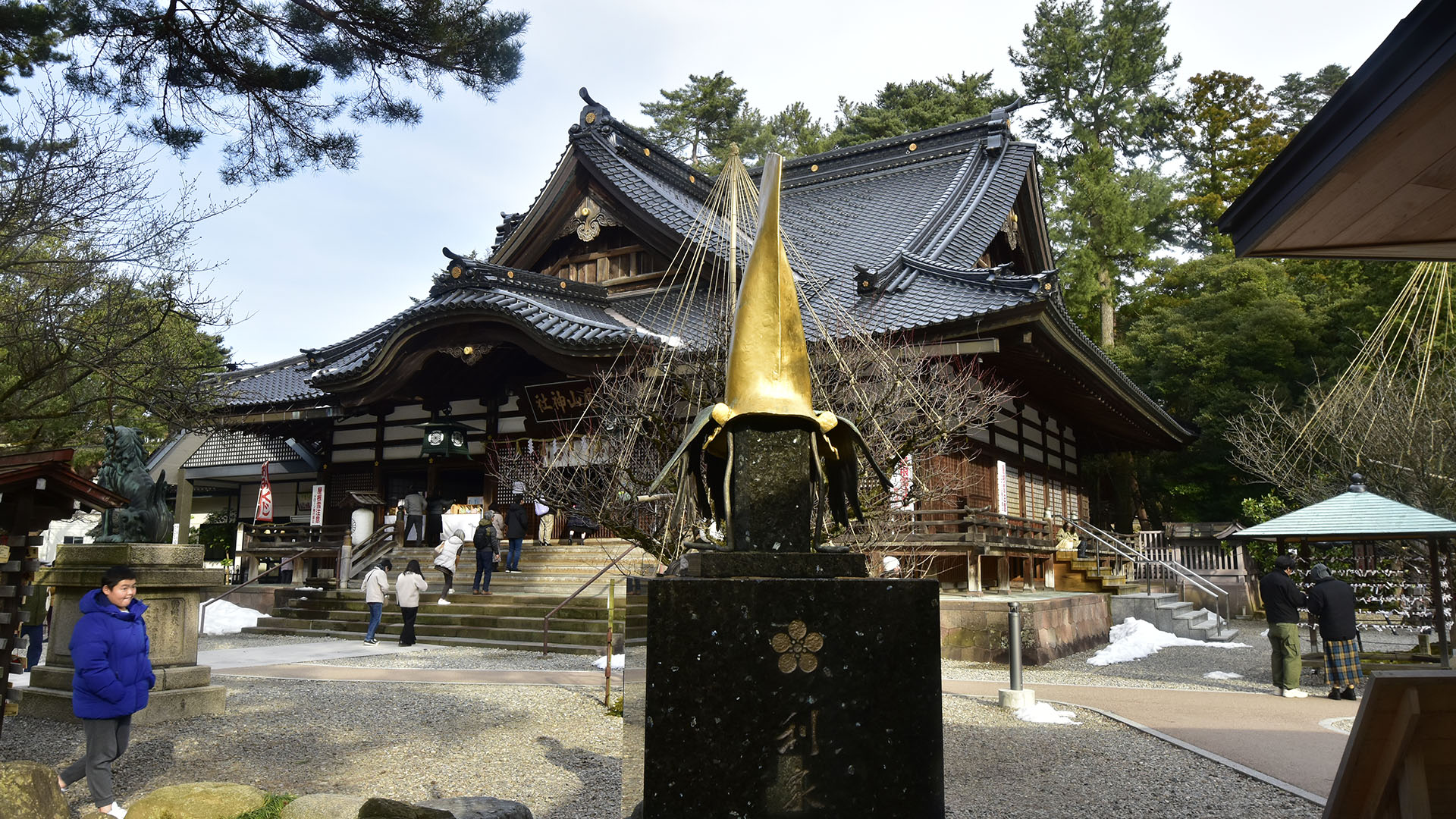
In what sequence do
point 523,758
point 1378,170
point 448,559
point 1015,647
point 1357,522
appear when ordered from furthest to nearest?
point 448,559 < point 1357,522 < point 1015,647 < point 523,758 < point 1378,170

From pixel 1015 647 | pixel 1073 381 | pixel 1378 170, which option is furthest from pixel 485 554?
pixel 1378 170

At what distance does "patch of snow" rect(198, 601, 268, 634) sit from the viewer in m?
15.8

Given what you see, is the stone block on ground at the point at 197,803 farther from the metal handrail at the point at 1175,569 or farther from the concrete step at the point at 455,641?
the metal handrail at the point at 1175,569

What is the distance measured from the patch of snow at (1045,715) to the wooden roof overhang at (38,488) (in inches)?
299

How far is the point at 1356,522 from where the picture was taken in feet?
32.2

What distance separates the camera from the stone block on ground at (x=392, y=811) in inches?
154

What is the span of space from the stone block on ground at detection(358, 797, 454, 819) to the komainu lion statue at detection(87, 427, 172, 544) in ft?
17.3

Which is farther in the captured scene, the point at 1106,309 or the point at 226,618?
the point at 1106,309

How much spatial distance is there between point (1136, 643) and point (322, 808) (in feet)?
40.8

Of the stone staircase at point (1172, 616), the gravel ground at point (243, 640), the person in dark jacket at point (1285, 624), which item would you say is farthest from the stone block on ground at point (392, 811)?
the stone staircase at point (1172, 616)

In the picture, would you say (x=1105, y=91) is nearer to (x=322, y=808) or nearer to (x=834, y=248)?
A: (x=834, y=248)

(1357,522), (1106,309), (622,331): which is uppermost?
(1106,309)

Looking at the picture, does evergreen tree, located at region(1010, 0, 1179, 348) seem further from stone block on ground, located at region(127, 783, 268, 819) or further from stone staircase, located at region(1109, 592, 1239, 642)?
stone block on ground, located at region(127, 783, 268, 819)

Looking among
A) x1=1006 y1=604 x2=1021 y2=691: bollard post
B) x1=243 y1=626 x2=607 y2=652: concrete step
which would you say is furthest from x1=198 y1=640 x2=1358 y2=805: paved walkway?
x1=243 y1=626 x2=607 y2=652: concrete step
